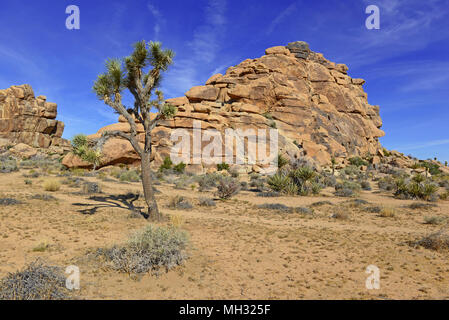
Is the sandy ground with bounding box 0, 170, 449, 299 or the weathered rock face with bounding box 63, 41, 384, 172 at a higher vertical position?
the weathered rock face with bounding box 63, 41, 384, 172

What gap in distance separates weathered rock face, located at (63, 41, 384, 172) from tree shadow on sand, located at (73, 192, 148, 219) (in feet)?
56.5

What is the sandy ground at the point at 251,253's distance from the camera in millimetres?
4227

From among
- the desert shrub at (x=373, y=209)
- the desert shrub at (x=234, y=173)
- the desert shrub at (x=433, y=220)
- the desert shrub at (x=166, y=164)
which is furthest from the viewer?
the desert shrub at (x=166, y=164)

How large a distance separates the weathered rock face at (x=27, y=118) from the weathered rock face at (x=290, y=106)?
27637mm

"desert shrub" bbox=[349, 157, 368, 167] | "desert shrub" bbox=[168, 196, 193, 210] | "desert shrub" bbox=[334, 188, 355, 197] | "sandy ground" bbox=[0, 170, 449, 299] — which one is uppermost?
"desert shrub" bbox=[349, 157, 368, 167]

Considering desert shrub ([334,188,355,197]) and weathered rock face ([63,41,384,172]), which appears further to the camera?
weathered rock face ([63,41,384,172])

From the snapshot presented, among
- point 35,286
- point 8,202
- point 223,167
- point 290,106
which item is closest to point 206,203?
point 8,202

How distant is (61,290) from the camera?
383cm

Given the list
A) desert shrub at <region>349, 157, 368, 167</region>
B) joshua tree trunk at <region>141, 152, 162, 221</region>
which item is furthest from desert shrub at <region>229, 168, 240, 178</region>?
desert shrub at <region>349, 157, 368, 167</region>

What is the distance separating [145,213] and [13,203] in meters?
5.13

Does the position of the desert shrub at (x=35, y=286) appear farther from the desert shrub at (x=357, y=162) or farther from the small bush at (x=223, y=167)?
the desert shrub at (x=357, y=162)

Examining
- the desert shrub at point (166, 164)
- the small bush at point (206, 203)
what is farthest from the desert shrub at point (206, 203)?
the desert shrub at point (166, 164)

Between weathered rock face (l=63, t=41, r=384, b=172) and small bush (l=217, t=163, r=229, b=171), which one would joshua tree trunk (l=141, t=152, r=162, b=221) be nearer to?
small bush (l=217, t=163, r=229, b=171)

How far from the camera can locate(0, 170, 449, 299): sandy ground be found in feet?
13.9
